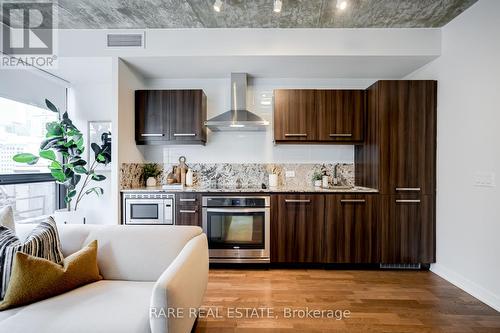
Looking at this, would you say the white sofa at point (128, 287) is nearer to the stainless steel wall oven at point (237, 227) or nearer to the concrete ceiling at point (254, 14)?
the stainless steel wall oven at point (237, 227)

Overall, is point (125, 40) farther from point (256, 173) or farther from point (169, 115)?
point (256, 173)

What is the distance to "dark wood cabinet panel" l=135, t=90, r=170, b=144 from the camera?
333cm

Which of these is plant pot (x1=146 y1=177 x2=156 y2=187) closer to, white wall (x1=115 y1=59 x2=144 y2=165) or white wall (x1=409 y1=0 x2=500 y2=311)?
white wall (x1=115 y1=59 x2=144 y2=165)

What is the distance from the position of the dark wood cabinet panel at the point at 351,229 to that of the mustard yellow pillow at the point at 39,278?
248cm

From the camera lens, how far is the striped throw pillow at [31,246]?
1343mm

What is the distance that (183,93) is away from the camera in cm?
333

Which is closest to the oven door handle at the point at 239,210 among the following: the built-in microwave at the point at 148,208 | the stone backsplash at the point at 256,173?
the built-in microwave at the point at 148,208

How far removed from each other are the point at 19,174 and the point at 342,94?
14.0 ft

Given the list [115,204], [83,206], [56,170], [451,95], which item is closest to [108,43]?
[56,170]

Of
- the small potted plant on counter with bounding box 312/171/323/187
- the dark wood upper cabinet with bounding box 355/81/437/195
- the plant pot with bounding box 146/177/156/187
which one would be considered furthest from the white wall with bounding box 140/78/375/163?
the dark wood upper cabinet with bounding box 355/81/437/195

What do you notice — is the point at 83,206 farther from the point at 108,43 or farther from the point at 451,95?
the point at 451,95

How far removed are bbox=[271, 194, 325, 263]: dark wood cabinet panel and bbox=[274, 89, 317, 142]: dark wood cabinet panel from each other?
852 mm

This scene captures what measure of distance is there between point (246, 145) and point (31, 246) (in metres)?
2.71
